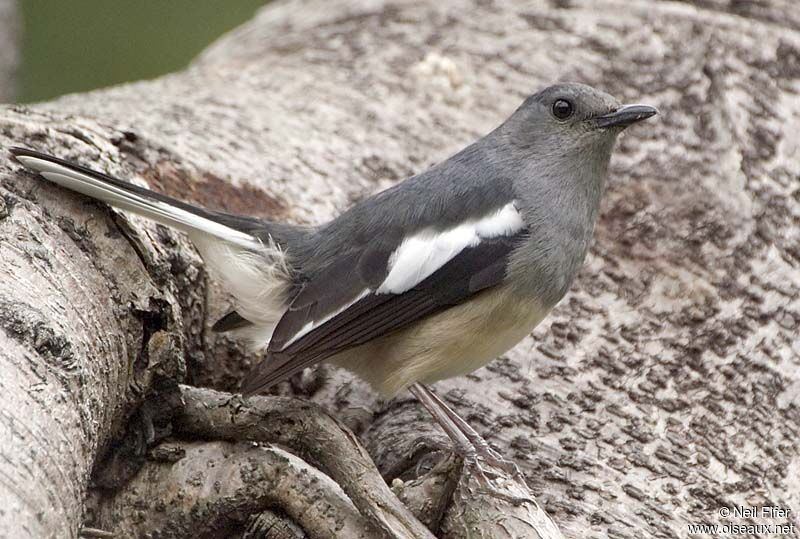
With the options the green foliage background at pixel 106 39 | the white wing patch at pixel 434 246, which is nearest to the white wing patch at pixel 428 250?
the white wing patch at pixel 434 246

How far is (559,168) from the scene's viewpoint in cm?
348

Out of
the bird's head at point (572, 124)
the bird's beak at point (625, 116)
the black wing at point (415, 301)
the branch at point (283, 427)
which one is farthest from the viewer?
the bird's head at point (572, 124)

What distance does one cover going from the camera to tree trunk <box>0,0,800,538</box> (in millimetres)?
2648

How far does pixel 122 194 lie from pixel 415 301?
94 centimetres

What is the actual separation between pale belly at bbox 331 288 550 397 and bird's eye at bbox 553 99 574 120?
2.54ft

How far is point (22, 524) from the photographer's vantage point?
205cm

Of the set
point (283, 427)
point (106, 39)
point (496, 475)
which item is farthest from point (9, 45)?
point (496, 475)

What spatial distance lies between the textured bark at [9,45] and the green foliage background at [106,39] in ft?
7.17

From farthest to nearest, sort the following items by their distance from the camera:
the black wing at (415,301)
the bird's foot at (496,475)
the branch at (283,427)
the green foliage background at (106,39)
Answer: the green foliage background at (106,39), the black wing at (415,301), the branch at (283,427), the bird's foot at (496,475)

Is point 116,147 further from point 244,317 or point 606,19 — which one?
point 606,19

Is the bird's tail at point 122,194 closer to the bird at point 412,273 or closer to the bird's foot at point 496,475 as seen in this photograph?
the bird at point 412,273

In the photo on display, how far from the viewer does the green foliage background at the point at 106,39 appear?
301 inches

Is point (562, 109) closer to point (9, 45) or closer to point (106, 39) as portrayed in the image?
point (9, 45)

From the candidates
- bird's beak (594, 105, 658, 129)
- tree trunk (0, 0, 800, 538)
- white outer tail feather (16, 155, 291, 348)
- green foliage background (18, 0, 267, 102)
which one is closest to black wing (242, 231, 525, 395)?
white outer tail feather (16, 155, 291, 348)
